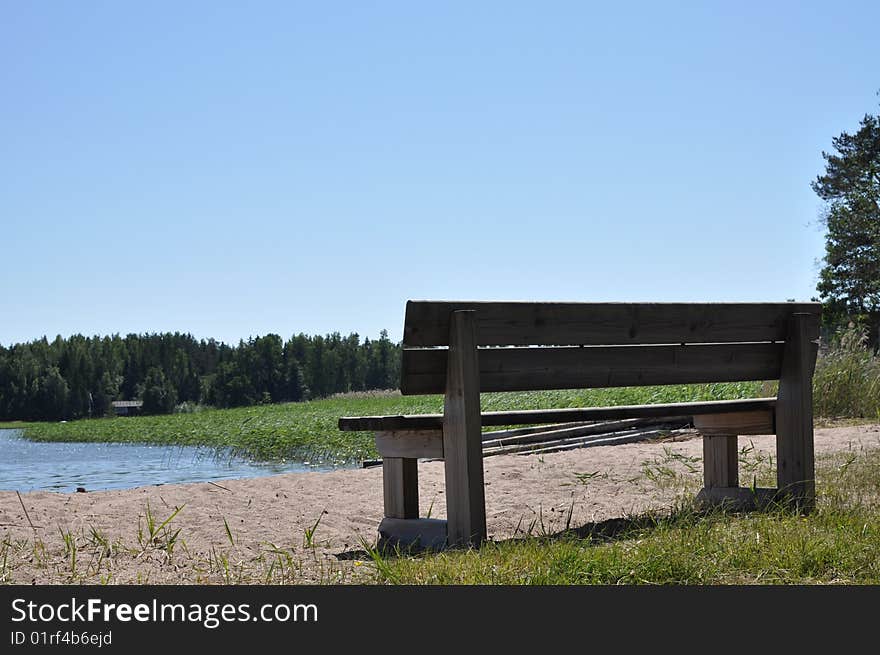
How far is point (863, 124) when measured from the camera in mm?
42031

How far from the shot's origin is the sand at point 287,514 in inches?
163

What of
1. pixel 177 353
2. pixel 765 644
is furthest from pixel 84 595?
pixel 177 353

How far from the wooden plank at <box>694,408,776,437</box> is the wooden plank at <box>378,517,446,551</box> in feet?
6.19

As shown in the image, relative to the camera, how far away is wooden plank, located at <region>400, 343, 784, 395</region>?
460 cm

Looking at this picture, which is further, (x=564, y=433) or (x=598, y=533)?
(x=564, y=433)

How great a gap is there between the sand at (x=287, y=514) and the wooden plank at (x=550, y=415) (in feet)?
1.83

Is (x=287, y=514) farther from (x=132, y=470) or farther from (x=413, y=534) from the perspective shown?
(x=132, y=470)

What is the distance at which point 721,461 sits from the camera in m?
5.91

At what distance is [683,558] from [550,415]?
4.87ft

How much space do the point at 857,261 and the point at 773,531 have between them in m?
A: 42.9

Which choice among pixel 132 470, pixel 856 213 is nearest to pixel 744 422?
pixel 132 470

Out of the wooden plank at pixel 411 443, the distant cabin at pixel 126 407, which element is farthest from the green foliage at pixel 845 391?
the distant cabin at pixel 126 407

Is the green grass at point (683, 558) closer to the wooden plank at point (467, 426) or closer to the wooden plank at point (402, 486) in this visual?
the wooden plank at point (467, 426)

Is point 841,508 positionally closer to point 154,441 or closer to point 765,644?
point 765,644
